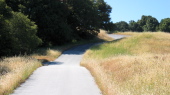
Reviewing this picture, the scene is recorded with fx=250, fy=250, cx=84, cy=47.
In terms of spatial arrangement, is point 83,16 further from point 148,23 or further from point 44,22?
point 148,23

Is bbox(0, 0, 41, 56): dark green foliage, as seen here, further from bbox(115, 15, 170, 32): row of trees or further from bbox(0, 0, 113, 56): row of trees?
bbox(115, 15, 170, 32): row of trees

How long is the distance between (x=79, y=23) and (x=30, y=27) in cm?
2917

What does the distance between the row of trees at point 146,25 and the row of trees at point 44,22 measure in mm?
54953

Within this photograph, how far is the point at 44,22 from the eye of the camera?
1893 inches

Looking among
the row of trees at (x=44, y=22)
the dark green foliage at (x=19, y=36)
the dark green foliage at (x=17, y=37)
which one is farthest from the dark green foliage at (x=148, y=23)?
the dark green foliage at (x=19, y=36)

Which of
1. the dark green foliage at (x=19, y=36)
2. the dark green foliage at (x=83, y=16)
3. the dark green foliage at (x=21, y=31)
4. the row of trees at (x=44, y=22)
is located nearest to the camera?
the row of trees at (x=44, y=22)

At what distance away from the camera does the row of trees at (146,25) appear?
125 meters

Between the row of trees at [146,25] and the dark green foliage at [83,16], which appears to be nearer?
the dark green foliage at [83,16]

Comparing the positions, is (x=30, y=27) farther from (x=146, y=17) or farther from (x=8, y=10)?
(x=146, y=17)

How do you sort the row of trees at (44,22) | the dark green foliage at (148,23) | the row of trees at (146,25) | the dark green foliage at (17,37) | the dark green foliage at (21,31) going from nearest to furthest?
the dark green foliage at (17,37), the row of trees at (44,22), the dark green foliage at (21,31), the row of trees at (146,25), the dark green foliage at (148,23)

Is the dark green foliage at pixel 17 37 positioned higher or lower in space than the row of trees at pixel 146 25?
lower

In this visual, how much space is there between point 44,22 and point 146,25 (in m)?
94.7

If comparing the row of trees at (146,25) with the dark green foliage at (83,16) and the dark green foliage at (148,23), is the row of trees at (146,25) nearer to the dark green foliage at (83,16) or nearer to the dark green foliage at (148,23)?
the dark green foliage at (148,23)

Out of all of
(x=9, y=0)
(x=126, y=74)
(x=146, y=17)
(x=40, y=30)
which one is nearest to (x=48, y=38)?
(x=40, y=30)
